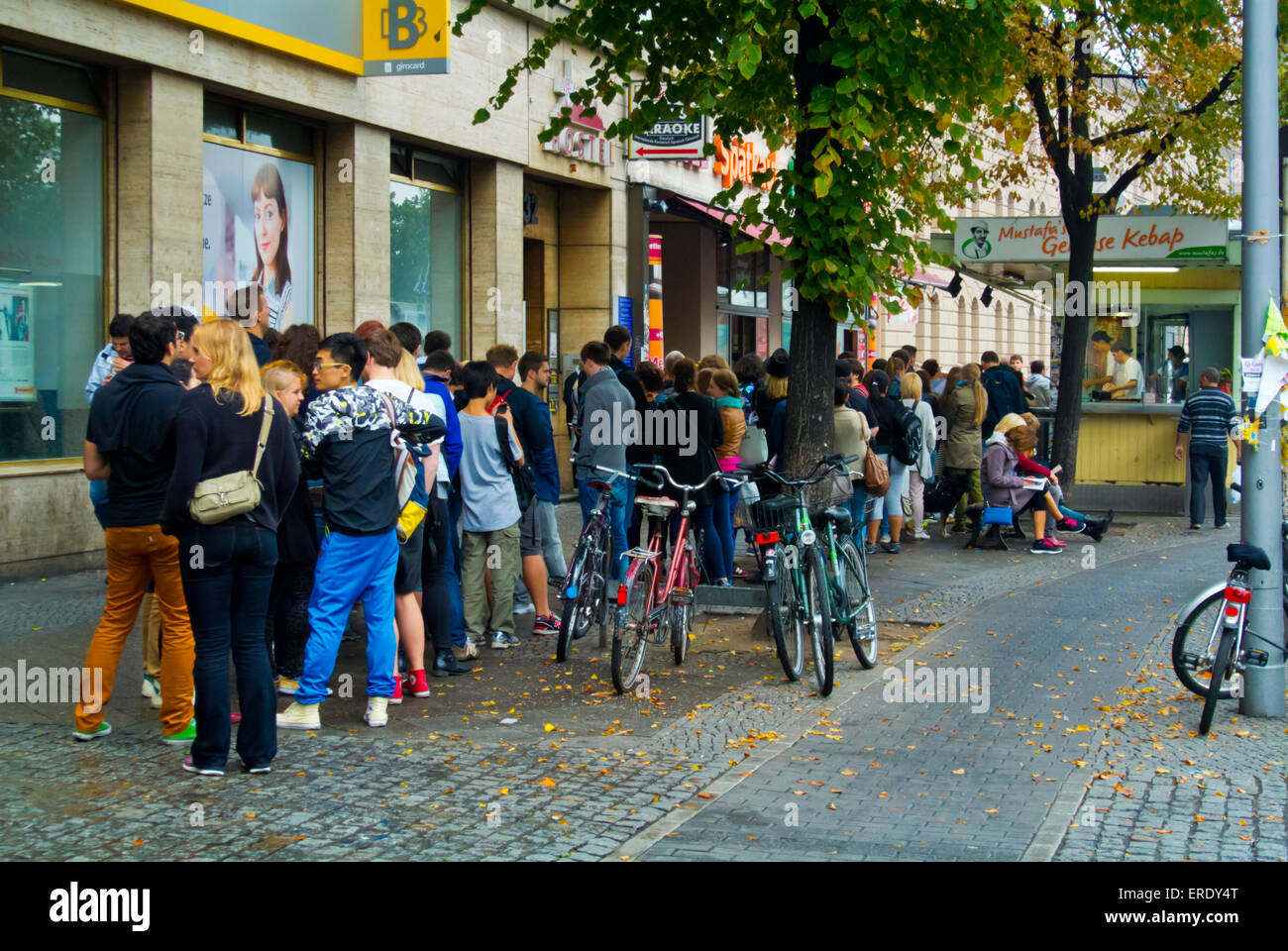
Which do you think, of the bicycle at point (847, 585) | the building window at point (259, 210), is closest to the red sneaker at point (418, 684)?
the bicycle at point (847, 585)

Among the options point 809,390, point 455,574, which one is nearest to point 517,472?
point 455,574

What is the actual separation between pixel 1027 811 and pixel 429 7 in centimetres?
1061

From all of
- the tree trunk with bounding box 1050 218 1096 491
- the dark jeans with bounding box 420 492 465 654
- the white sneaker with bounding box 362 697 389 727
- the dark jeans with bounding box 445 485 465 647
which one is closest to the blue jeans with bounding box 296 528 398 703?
the white sneaker with bounding box 362 697 389 727

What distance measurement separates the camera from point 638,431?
34.5ft

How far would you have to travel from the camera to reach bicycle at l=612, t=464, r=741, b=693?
7.92m

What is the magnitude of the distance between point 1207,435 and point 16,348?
41.7ft

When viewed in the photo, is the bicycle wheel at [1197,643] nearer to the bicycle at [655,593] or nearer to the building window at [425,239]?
the bicycle at [655,593]

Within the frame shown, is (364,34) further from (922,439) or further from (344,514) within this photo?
(344,514)

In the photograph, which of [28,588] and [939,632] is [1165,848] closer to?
[939,632]

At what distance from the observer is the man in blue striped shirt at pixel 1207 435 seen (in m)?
16.7

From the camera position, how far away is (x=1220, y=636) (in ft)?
24.3

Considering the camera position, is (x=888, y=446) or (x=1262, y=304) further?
(x=888, y=446)

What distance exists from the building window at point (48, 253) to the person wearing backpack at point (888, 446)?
721 cm
